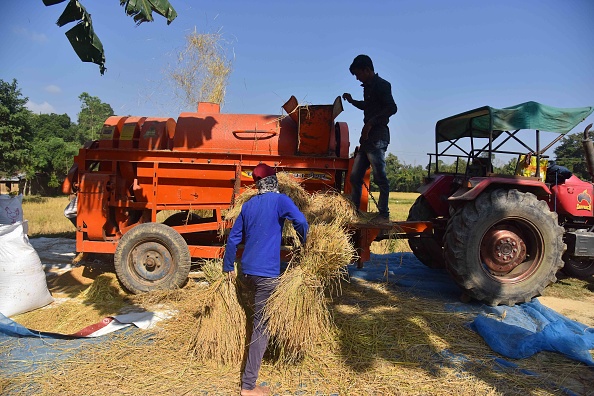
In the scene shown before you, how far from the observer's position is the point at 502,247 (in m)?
4.88

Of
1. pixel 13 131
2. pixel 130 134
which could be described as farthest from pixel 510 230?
pixel 13 131

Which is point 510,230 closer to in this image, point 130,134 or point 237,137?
point 237,137

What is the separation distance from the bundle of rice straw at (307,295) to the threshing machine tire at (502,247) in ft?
6.28

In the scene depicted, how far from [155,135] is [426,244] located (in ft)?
14.9

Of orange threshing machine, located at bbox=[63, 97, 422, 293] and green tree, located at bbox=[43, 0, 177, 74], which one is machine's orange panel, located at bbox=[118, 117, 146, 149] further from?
green tree, located at bbox=[43, 0, 177, 74]

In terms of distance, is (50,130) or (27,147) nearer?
(27,147)

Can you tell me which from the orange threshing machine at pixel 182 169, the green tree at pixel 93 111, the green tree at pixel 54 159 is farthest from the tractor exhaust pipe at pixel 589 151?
the green tree at pixel 93 111

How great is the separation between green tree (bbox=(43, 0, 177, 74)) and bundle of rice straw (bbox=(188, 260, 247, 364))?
2793 mm

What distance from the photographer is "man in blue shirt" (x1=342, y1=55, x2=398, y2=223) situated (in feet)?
15.6

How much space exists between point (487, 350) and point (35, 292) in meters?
4.91

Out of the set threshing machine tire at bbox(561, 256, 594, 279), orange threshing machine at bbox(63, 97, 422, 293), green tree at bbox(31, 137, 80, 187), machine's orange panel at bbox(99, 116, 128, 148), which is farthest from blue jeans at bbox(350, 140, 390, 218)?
green tree at bbox(31, 137, 80, 187)

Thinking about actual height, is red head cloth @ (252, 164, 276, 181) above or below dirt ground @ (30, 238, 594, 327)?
above

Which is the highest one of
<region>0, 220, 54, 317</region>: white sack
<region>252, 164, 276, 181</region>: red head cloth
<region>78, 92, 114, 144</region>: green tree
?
<region>78, 92, 114, 144</region>: green tree

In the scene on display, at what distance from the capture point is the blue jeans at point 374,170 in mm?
4793
